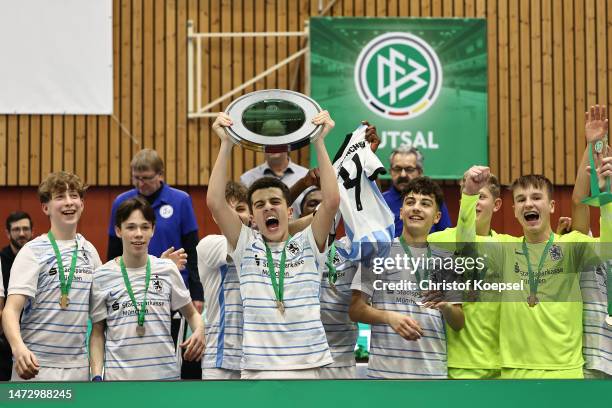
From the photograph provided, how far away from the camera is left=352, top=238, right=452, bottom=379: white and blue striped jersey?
390cm

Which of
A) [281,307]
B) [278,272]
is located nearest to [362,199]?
[278,272]

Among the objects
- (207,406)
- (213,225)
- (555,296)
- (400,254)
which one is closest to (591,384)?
(555,296)

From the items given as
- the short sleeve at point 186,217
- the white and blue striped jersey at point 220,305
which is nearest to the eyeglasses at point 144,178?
the short sleeve at point 186,217

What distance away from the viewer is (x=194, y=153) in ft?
34.2

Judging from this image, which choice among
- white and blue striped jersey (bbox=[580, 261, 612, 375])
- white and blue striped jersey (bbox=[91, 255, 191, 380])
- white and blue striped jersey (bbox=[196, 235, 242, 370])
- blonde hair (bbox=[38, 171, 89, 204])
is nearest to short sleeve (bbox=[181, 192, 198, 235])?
white and blue striped jersey (bbox=[196, 235, 242, 370])

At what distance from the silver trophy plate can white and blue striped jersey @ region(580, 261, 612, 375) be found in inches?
52.3

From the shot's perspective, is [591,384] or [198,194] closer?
[591,384]

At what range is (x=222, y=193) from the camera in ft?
13.9

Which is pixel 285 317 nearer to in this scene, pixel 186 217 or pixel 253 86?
pixel 186 217

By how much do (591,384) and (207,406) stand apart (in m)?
1.44

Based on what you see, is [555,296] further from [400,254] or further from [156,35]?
[156,35]

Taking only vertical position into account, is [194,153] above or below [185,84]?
below

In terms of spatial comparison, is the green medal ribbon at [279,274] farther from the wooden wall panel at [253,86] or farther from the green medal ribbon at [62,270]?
the wooden wall panel at [253,86]

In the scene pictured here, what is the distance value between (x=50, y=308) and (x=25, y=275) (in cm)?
20
